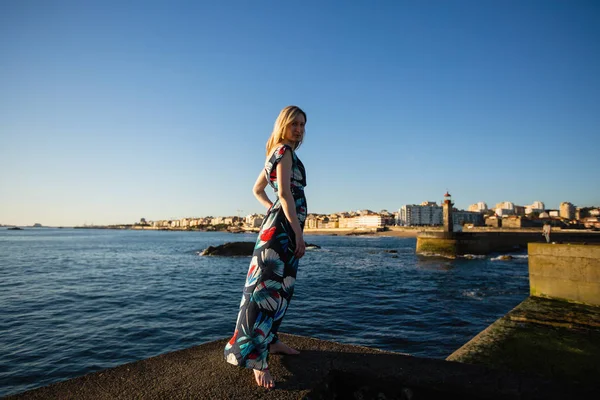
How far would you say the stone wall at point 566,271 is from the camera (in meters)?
7.48

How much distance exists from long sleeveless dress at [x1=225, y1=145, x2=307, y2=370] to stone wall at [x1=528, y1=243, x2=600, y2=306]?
781 centimetres

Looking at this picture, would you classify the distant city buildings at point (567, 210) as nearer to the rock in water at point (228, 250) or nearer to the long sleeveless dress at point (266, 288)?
the rock in water at point (228, 250)

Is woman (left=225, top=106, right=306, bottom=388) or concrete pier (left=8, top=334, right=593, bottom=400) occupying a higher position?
woman (left=225, top=106, right=306, bottom=388)

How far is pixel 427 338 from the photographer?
26.9 ft

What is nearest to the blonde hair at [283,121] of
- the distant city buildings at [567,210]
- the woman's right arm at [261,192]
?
the woman's right arm at [261,192]

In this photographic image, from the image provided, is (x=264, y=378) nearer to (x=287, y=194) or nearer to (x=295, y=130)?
(x=287, y=194)

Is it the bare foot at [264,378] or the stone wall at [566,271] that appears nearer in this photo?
the bare foot at [264,378]

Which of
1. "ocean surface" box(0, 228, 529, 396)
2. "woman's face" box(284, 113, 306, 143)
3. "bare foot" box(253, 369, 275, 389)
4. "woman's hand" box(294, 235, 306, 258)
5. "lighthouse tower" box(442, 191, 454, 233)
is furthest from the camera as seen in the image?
"lighthouse tower" box(442, 191, 454, 233)

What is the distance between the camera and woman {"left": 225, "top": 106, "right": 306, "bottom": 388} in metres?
2.72

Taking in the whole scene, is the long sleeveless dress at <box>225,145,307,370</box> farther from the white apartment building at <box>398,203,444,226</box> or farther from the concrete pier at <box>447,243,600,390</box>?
the white apartment building at <box>398,203,444,226</box>

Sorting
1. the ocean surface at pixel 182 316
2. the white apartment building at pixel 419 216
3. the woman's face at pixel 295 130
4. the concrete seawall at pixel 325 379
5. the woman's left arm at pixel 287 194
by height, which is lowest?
the ocean surface at pixel 182 316

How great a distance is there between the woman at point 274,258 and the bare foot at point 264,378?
30 millimetres

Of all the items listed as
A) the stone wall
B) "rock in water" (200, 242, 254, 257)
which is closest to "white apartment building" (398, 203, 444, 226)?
"rock in water" (200, 242, 254, 257)

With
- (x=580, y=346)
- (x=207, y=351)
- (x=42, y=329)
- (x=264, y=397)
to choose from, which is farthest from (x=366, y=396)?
(x=42, y=329)
